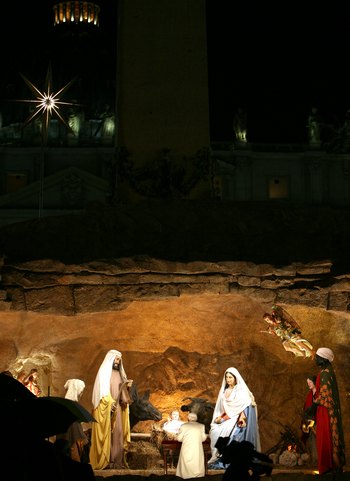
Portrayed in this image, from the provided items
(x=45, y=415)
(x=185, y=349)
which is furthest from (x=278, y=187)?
(x=45, y=415)

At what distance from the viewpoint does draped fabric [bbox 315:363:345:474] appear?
41.7 feet

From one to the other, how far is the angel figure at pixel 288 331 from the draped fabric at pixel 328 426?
123 cm

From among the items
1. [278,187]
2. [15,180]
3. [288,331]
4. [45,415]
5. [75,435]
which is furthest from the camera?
[15,180]

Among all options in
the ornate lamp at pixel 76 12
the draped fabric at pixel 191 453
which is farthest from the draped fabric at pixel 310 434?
the ornate lamp at pixel 76 12

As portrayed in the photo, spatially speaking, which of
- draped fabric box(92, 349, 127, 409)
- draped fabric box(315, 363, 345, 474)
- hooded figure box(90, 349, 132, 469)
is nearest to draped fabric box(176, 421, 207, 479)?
hooded figure box(90, 349, 132, 469)

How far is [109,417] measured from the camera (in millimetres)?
13750

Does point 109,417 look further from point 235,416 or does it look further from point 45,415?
point 45,415

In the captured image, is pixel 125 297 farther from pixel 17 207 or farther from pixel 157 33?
pixel 17 207

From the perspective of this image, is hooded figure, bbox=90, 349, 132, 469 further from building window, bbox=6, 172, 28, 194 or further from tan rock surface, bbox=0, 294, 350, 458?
building window, bbox=6, 172, 28, 194

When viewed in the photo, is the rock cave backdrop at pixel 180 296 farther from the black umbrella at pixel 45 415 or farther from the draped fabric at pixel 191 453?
the black umbrella at pixel 45 415

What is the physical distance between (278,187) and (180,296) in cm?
4696

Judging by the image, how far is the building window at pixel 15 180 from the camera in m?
60.8

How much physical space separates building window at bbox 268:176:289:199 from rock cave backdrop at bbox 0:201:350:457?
1760 inches

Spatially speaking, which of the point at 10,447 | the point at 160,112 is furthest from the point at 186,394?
the point at 10,447
